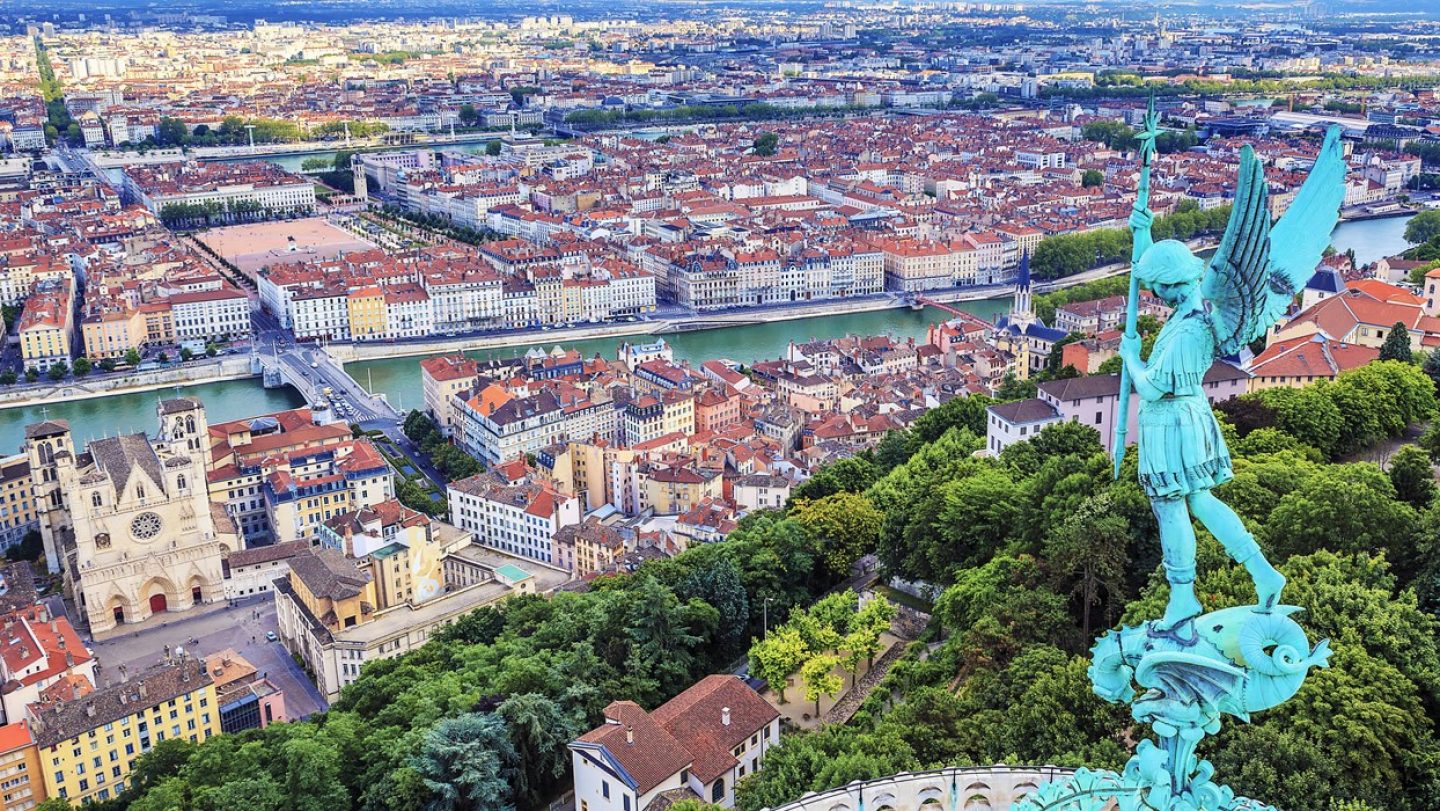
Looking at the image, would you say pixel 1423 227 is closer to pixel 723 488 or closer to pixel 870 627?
pixel 723 488

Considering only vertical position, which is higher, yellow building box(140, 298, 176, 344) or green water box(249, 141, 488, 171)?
green water box(249, 141, 488, 171)

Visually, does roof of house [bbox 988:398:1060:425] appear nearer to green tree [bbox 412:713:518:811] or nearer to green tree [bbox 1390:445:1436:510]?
green tree [bbox 1390:445:1436:510]

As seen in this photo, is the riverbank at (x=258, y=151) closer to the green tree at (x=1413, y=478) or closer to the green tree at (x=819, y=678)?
the green tree at (x=819, y=678)

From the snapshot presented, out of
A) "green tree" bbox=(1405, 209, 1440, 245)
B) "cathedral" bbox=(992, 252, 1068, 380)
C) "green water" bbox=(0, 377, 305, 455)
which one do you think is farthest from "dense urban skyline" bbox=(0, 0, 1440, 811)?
"green tree" bbox=(1405, 209, 1440, 245)

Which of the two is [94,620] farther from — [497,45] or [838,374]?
[497,45]

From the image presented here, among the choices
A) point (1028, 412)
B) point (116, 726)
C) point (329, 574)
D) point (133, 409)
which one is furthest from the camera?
point (133, 409)

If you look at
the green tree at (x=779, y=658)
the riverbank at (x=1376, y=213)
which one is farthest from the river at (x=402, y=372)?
the green tree at (x=779, y=658)

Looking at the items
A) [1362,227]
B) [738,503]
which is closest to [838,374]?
[738,503]

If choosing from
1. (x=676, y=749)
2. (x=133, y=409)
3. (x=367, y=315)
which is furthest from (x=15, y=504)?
(x=676, y=749)
